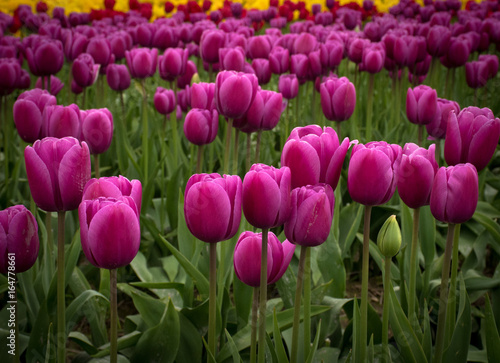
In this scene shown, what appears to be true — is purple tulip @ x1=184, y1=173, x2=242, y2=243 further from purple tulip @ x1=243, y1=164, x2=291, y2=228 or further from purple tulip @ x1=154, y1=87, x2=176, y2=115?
purple tulip @ x1=154, y1=87, x2=176, y2=115

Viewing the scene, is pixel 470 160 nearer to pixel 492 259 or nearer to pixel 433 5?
pixel 492 259

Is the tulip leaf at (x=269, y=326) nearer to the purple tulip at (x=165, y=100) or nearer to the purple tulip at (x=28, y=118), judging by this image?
the purple tulip at (x=28, y=118)

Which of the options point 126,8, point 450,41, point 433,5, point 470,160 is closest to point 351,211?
point 470,160

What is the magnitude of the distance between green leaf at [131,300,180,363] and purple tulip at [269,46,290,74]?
189cm

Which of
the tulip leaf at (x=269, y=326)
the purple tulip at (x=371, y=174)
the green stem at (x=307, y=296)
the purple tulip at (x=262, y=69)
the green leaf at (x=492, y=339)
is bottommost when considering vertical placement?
the tulip leaf at (x=269, y=326)

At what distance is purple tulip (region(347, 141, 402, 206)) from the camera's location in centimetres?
105

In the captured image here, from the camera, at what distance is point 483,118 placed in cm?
125

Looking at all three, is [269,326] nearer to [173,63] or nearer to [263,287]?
[263,287]

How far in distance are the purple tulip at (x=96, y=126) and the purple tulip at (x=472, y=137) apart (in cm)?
105

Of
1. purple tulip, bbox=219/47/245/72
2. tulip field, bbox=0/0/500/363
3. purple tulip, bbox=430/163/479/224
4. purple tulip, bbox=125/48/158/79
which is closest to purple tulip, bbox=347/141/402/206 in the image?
tulip field, bbox=0/0/500/363

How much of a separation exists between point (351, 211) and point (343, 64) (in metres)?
3.51

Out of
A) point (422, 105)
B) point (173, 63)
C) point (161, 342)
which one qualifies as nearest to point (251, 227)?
point (161, 342)

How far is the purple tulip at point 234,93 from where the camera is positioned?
1612 millimetres

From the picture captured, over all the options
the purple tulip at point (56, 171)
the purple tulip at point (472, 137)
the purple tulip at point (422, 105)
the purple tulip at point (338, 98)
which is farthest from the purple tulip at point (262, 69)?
the purple tulip at point (56, 171)
